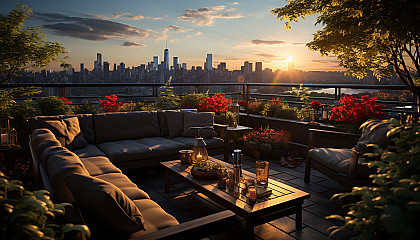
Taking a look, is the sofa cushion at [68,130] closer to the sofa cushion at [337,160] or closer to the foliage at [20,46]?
the foliage at [20,46]

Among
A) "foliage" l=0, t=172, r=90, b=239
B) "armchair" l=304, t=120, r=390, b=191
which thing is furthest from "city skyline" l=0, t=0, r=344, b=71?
"foliage" l=0, t=172, r=90, b=239

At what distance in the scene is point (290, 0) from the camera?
4062 mm

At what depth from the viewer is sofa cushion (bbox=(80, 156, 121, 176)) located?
119 inches

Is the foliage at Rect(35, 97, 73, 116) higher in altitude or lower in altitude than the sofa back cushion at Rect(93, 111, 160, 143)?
higher

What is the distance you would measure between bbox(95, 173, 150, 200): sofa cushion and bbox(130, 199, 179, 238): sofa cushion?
0.14 m

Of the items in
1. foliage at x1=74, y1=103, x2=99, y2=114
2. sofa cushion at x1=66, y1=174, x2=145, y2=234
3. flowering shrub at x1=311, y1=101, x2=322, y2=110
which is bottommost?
sofa cushion at x1=66, y1=174, x2=145, y2=234

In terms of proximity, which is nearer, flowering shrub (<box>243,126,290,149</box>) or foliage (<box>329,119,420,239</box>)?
foliage (<box>329,119,420,239</box>)

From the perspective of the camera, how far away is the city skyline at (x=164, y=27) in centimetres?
701

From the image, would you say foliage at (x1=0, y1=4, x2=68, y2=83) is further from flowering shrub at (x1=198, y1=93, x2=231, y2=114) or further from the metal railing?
flowering shrub at (x1=198, y1=93, x2=231, y2=114)

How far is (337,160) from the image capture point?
3324 mm

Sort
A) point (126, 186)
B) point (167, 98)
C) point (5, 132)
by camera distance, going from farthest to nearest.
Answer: point (167, 98), point (5, 132), point (126, 186)

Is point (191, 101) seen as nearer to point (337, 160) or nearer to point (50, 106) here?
point (50, 106)

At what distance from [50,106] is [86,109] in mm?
537

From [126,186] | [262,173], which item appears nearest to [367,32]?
[262,173]
